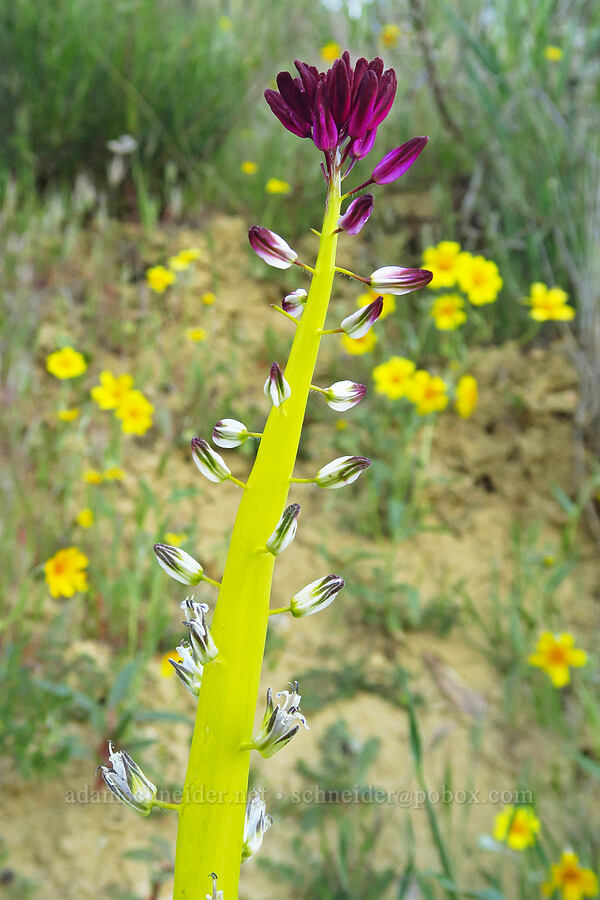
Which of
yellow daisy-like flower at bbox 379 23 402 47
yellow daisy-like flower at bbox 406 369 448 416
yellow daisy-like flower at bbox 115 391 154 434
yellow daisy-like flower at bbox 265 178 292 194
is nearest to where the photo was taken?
yellow daisy-like flower at bbox 115 391 154 434

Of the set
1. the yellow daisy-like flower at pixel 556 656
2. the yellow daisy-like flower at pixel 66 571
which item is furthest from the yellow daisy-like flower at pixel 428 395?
the yellow daisy-like flower at pixel 66 571

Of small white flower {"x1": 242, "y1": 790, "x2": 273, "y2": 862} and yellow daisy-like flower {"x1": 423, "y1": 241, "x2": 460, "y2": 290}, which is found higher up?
yellow daisy-like flower {"x1": 423, "y1": 241, "x2": 460, "y2": 290}

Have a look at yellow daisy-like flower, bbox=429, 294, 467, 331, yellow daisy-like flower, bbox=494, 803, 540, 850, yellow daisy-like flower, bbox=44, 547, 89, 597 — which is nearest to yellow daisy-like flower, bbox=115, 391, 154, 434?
yellow daisy-like flower, bbox=44, 547, 89, 597

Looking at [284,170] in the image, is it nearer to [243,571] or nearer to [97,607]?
[97,607]

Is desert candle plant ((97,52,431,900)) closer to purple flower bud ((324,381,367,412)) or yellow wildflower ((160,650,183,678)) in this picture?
purple flower bud ((324,381,367,412))

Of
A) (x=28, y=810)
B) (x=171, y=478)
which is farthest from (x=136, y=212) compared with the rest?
(x=28, y=810)

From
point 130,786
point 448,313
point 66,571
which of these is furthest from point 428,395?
point 130,786
